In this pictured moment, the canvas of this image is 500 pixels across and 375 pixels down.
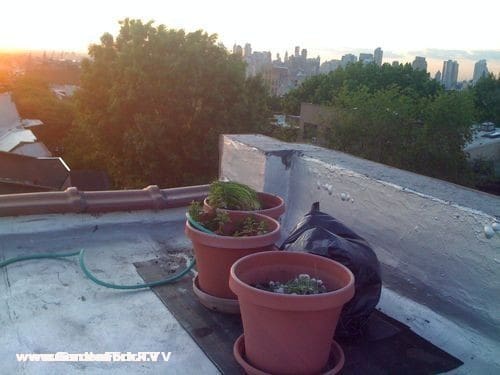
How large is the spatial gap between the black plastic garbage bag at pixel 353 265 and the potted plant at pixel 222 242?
0.20 metres

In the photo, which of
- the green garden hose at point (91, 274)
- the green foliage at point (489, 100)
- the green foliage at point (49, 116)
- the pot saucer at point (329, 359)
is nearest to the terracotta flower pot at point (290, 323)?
the pot saucer at point (329, 359)

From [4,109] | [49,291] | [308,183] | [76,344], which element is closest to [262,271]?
[76,344]

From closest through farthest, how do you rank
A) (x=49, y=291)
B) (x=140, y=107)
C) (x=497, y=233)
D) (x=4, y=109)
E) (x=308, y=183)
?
(x=497, y=233) < (x=49, y=291) < (x=308, y=183) < (x=140, y=107) < (x=4, y=109)

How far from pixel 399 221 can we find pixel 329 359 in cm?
85

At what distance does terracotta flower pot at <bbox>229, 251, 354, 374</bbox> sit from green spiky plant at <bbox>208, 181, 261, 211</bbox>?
0.71m

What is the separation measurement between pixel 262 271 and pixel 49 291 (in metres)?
1.34

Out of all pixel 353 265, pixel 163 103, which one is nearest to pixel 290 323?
pixel 353 265

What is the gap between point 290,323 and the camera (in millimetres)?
1691

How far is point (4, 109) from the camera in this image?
78.7ft

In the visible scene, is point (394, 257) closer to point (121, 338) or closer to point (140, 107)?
point (121, 338)

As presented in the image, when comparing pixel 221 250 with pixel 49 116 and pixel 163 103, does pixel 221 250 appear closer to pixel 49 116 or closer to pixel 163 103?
pixel 163 103

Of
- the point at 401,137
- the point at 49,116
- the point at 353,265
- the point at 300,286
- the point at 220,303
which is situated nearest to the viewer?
the point at 300,286

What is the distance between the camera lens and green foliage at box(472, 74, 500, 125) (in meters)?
37.3

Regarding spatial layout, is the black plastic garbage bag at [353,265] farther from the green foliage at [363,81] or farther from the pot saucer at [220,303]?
the green foliage at [363,81]
